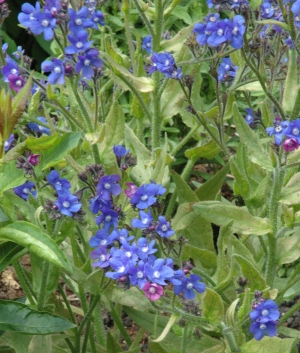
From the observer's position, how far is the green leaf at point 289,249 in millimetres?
2703

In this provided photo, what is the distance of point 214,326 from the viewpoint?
93.6 inches

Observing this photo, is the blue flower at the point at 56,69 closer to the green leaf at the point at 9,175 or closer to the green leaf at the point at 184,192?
the green leaf at the point at 9,175

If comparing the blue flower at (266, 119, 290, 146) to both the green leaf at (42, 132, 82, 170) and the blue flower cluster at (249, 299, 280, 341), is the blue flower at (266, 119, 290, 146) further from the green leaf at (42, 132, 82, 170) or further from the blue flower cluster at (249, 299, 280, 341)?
the green leaf at (42, 132, 82, 170)

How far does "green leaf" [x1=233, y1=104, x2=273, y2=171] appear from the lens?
251 centimetres

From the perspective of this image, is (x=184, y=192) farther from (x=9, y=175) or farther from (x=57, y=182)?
(x=9, y=175)

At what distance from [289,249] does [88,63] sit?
1145 millimetres

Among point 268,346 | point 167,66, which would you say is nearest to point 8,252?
point 167,66

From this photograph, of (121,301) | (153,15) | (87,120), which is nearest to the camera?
(87,120)

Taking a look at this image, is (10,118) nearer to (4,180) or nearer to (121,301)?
(4,180)

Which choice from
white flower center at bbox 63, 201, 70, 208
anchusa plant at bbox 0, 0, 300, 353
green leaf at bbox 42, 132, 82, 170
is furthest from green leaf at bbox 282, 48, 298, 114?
white flower center at bbox 63, 201, 70, 208

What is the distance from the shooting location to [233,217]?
8.57ft

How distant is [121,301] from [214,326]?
46 cm

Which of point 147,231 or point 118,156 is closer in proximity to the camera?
point 147,231

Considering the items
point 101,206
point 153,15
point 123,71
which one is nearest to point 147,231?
point 101,206
